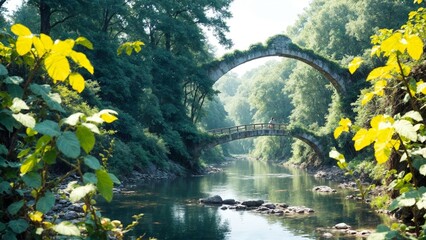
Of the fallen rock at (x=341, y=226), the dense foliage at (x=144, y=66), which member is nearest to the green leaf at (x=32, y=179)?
the fallen rock at (x=341, y=226)

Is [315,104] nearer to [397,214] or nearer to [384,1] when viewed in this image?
[384,1]

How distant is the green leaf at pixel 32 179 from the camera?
1527mm

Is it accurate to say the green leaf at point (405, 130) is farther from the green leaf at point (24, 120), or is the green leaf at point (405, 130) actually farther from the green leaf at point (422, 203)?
the green leaf at point (24, 120)

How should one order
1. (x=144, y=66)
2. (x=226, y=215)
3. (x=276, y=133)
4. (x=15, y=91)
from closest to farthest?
(x=15, y=91) < (x=226, y=215) < (x=144, y=66) < (x=276, y=133)

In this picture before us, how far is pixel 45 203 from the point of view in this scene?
5.07ft

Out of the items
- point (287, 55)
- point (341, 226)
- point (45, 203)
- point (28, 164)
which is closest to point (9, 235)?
point (45, 203)

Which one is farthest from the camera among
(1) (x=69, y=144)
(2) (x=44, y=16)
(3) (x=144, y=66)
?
(3) (x=144, y=66)

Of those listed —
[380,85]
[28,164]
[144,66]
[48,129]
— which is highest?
[144,66]

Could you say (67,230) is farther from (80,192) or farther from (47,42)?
(47,42)

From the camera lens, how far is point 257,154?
4744 centimetres

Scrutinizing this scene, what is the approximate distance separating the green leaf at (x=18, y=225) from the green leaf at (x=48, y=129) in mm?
453

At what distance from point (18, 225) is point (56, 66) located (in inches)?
23.9

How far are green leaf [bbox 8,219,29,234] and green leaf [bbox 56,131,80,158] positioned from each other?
17.9 inches

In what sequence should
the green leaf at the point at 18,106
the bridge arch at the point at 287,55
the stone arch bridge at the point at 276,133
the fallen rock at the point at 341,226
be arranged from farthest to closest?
the bridge arch at the point at 287,55 < the stone arch bridge at the point at 276,133 < the fallen rock at the point at 341,226 < the green leaf at the point at 18,106
